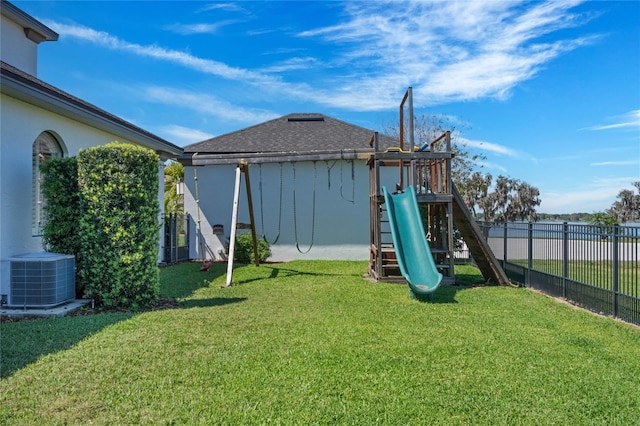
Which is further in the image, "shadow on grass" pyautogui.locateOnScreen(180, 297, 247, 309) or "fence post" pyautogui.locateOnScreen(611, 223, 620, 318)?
"shadow on grass" pyautogui.locateOnScreen(180, 297, 247, 309)

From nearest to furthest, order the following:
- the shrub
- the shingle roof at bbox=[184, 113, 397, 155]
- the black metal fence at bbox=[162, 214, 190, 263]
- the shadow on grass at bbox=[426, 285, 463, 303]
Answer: the shadow on grass at bbox=[426, 285, 463, 303], the black metal fence at bbox=[162, 214, 190, 263], the shrub, the shingle roof at bbox=[184, 113, 397, 155]

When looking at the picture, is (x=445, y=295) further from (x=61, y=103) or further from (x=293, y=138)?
(x=293, y=138)

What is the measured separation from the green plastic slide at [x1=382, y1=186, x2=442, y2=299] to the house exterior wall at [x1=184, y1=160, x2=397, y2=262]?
399cm

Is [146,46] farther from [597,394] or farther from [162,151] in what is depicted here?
[597,394]

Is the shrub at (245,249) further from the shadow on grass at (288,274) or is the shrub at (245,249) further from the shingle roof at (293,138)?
the shingle roof at (293,138)

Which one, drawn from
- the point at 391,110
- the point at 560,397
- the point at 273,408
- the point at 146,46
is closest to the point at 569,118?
the point at 391,110

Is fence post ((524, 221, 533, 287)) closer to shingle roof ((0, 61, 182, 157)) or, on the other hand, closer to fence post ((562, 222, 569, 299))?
Result: fence post ((562, 222, 569, 299))

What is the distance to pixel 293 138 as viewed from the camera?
581 inches

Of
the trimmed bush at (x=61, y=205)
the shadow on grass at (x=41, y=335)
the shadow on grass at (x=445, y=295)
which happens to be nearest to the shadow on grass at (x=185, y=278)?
the trimmed bush at (x=61, y=205)

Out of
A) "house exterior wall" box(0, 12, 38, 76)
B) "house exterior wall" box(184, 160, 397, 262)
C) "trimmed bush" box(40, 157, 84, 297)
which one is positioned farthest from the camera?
"house exterior wall" box(184, 160, 397, 262)

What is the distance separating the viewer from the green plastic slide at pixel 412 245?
7.11 metres

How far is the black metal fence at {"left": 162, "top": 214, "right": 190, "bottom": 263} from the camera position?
12.2 m

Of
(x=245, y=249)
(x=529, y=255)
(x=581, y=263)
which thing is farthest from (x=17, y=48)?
(x=581, y=263)

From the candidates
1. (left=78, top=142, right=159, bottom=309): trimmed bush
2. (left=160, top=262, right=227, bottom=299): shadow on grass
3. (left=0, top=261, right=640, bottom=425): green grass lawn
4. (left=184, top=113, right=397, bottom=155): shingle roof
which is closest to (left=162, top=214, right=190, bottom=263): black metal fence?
(left=160, top=262, right=227, bottom=299): shadow on grass
